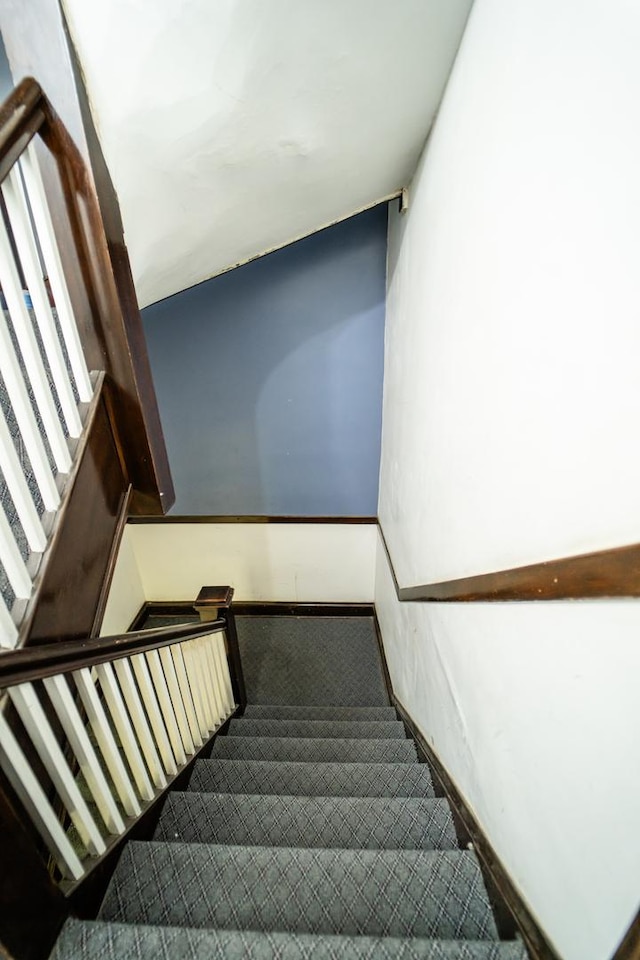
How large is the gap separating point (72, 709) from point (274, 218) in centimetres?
182

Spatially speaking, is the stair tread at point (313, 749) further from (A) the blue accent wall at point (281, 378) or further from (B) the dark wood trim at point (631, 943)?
(A) the blue accent wall at point (281, 378)

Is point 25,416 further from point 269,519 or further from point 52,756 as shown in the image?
point 269,519

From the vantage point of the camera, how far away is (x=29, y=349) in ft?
2.68

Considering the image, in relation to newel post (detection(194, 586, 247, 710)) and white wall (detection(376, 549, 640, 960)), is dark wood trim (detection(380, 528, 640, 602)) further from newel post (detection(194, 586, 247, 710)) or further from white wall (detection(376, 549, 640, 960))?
newel post (detection(194, 586, 247, 710))

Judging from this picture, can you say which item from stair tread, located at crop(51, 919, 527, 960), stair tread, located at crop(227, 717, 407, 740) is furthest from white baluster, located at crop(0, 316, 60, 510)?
stair tread, located at crop(227, 717, 407, 740)

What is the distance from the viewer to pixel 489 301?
86 cm

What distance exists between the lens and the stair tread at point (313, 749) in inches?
61.1

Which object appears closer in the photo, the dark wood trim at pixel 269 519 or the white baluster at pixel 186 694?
the white baluster at pixel 186 694

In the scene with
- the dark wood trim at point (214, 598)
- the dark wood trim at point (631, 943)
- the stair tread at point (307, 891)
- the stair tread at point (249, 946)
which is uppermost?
the dark wood trim at point (631, 943)

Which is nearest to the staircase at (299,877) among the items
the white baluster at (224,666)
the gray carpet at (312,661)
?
the white baluster at (224,666)

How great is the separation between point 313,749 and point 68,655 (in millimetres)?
1291

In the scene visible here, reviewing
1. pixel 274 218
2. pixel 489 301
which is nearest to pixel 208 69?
pixel 274 218

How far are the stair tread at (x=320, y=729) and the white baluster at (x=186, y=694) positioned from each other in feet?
1.21

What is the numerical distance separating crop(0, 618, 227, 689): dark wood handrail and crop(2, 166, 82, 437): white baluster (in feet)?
1.69
